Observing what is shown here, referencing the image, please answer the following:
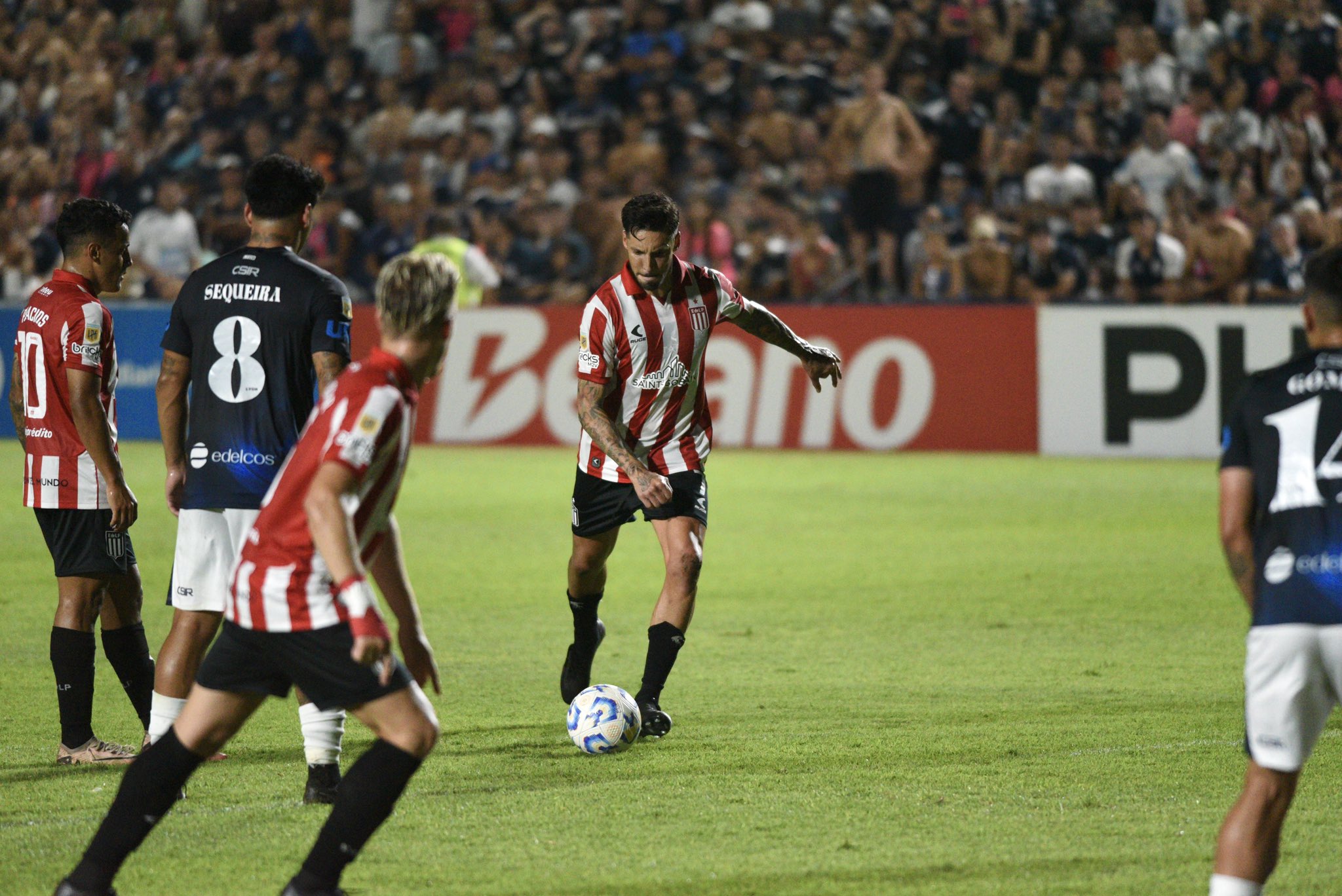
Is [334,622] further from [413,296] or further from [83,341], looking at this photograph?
[83,341]

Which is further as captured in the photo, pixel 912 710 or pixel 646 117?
pixel 646 117

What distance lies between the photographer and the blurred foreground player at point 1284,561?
394 centimetres

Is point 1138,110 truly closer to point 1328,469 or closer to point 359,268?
point 359,268

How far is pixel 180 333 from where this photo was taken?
5.74 m

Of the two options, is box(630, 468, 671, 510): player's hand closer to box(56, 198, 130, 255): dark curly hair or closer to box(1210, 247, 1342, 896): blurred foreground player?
box(56, 198, 130, 255): dark curly hair

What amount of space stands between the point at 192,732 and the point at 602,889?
1.17 meters

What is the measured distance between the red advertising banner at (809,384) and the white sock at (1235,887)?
1356 cm

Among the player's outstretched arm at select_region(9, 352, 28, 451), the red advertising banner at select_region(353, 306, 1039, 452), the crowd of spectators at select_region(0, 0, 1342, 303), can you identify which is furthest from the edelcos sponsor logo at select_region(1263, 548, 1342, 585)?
the red advertising banner at select_region(353, 306, 1039, 452)

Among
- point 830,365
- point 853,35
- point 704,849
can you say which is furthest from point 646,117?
point 704,849

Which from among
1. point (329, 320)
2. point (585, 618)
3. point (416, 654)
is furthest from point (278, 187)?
point (585, 618)

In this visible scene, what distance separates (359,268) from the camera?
20.4 meters

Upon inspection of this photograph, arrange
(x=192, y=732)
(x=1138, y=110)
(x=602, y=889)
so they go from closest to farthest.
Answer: (x=192, y=732), (x=602, y=889), (x=1138, y=110)

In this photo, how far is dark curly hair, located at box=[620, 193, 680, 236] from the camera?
6652 mm

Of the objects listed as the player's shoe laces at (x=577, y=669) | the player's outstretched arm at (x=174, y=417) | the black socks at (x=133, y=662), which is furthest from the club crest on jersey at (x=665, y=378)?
the black socks at (x=133, y=662)
